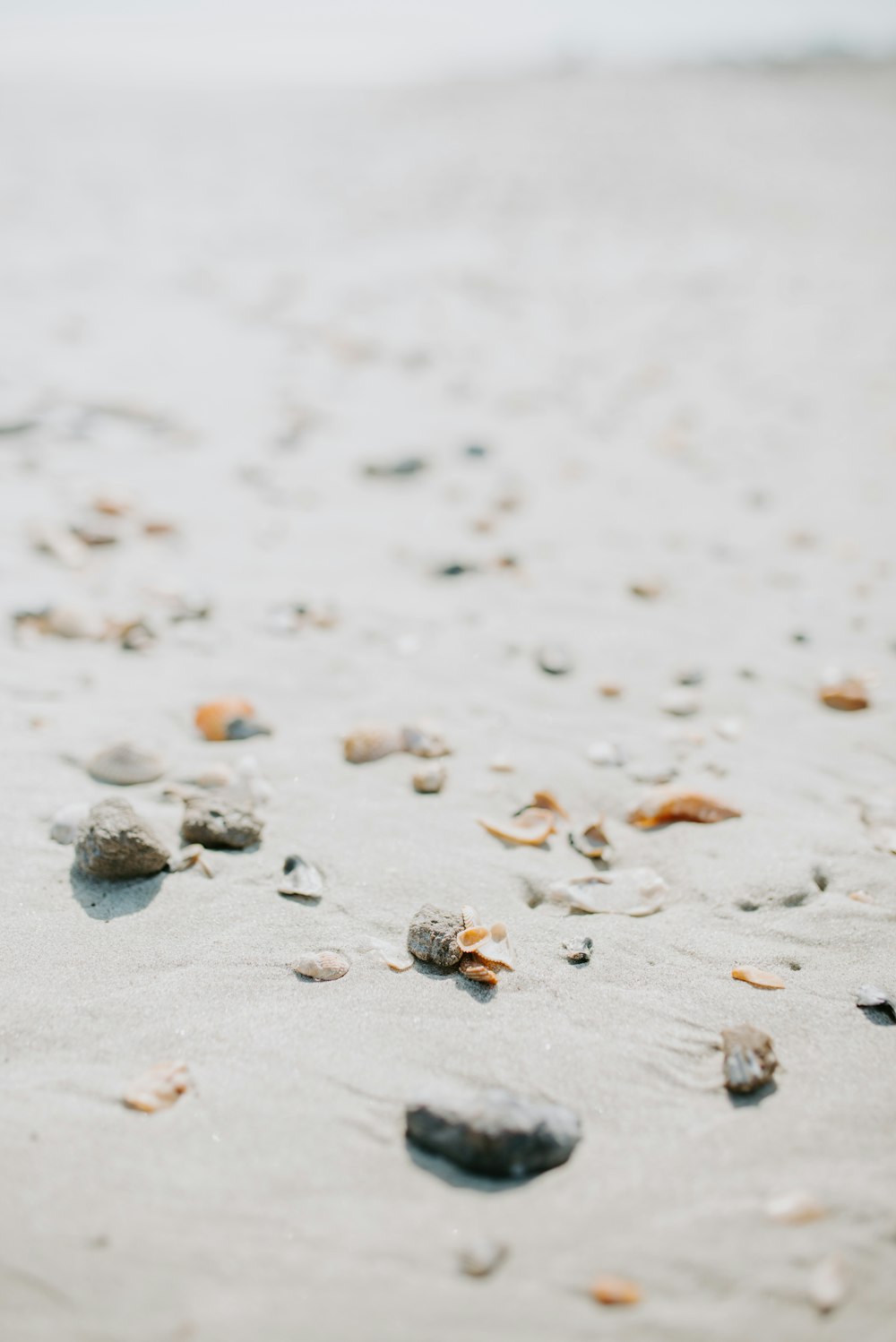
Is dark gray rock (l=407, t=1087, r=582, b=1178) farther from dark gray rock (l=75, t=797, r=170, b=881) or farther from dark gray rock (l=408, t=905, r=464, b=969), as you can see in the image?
dark gray rock (l=75, t=797, r=170, b=881)

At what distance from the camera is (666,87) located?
635 inches

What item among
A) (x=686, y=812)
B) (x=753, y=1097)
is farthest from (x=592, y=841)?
A: (x=753, y=1097)

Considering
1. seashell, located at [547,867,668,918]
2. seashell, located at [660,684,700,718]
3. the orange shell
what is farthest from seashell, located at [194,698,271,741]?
seashell, located at [660,684,700,718]

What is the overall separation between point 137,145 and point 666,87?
1020 cm

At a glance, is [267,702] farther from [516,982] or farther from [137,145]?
[137,145]

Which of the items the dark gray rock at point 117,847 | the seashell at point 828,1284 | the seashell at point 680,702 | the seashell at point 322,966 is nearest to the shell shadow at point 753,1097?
the seashell at point 828,1284

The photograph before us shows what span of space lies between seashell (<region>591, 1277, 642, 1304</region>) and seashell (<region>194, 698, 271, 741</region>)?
5.76 ft

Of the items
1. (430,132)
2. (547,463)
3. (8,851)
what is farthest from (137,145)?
(8,851)

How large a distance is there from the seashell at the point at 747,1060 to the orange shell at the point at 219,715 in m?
1.64

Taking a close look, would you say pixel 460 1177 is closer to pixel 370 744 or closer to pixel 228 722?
pixel 370 744

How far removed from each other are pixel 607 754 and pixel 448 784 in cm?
52

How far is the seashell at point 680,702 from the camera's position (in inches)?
119

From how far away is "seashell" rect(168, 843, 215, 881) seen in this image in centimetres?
A: 218

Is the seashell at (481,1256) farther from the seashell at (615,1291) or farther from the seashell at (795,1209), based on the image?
the seashell at (795,1209)
